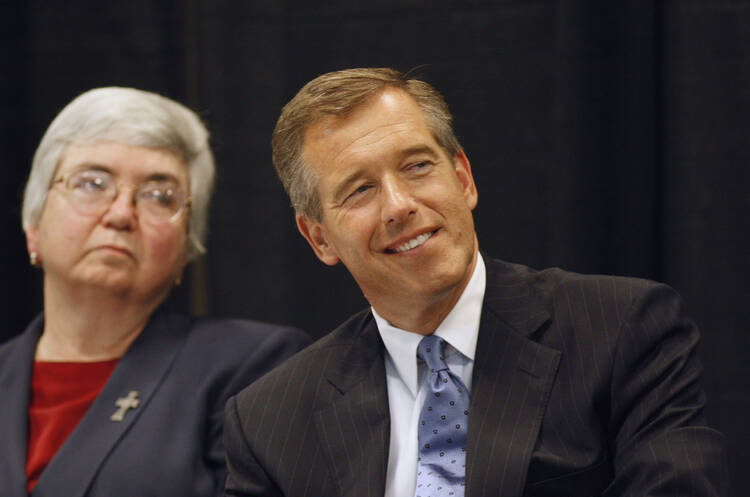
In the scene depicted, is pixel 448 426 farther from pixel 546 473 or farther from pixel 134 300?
pixel 134 300

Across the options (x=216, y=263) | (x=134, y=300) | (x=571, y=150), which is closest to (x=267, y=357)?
(x=134, y=300)

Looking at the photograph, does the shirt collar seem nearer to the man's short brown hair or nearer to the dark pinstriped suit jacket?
the dark pinstriped suit jacket

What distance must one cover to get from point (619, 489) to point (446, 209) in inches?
23.0

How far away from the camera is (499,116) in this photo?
248cm

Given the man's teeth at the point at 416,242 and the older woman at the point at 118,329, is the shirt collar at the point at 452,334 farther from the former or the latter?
the older woman at the point at 118,329

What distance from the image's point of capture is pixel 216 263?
2746 millimetres

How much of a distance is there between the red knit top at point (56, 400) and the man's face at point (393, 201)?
2.96 ft

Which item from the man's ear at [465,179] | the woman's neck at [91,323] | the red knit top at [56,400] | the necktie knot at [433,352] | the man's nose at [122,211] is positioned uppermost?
the man's ear at [465,179]

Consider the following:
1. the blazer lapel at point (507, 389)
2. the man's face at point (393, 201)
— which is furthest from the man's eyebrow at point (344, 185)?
the blazer lapel at point (507, 389)

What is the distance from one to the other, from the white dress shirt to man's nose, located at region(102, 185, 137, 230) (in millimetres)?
843

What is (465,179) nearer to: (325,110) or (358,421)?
(325,110)

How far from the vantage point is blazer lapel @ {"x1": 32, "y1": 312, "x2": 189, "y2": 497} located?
2105 millimetres

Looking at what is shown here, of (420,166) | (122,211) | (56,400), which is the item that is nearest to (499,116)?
(420,166)

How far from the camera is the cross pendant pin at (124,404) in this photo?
2188mm
